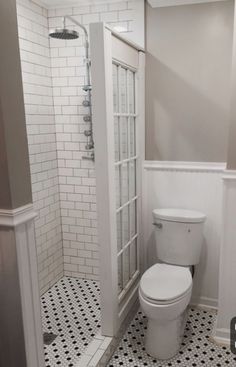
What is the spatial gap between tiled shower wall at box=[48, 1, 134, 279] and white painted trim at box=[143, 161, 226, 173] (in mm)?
557

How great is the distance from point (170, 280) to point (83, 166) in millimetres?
1261

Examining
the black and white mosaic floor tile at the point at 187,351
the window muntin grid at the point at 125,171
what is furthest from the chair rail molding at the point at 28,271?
the window muntin grid at the point at 125,171

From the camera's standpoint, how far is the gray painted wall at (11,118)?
1189 mm

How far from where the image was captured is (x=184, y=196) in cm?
261

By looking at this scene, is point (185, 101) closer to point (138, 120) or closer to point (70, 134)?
point (138, 120)

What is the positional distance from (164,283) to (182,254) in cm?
35

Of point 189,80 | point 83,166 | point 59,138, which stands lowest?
point 83,166

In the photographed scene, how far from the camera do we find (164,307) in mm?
1980

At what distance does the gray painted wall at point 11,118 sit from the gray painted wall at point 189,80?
1486 mm

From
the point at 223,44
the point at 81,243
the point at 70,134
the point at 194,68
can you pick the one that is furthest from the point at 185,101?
the point at 81,243

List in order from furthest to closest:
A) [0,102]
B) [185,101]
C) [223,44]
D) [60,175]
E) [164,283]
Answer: [60,175] → [185,101] → [223,44] → [164,283] → [0,102]

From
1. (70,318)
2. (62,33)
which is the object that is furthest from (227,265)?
(62,33)

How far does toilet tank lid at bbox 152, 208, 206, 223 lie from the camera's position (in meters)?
2.38

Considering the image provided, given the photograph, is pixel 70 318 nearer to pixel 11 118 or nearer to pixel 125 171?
pixel 125 171
